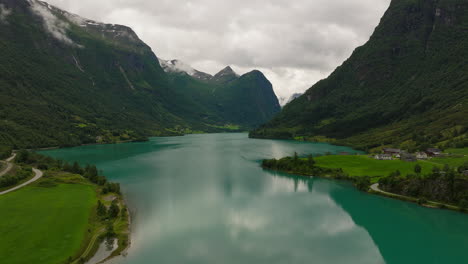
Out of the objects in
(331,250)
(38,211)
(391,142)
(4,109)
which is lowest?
(331,250)

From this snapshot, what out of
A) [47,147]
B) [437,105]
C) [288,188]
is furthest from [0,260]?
[437,105]

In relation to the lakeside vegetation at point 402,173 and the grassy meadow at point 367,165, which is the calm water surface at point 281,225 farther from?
the grassy meadow at point 367,165

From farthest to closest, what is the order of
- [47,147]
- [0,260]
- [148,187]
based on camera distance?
[47,147] < [148,187] < [0,260]

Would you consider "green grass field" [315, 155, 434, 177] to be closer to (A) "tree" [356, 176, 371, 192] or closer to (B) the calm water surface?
(A) "tree" [356, 176, 371, 192]

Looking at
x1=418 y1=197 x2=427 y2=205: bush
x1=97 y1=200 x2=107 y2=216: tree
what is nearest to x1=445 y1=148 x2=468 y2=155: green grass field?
x1=418 y1=197 x2=427 y2=205: bush

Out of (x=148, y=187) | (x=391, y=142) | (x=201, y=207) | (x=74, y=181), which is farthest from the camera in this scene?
(x=391, y=142)

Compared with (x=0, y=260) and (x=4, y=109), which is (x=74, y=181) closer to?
(x=0, y=260)

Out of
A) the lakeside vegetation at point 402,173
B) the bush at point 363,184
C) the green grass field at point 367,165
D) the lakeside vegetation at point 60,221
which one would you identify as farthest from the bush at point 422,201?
the lakeside vegetation at point 60,221
